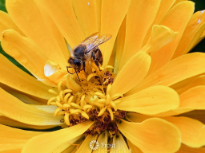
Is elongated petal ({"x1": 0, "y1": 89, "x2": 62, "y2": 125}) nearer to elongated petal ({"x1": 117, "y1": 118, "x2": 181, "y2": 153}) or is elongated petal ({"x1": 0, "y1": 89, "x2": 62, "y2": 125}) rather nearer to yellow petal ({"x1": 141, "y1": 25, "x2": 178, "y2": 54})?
elongated petal ({"x1": 117, "y1": 118, "x2": 181, "y2": 153})

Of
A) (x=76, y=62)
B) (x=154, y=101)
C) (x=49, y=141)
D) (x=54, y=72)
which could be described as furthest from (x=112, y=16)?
(x=49, y=141)

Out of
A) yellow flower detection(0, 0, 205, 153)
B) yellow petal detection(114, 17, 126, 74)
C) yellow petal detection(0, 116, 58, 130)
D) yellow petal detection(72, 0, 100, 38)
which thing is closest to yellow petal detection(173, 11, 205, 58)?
yellow flower detection(0, 0, 205, 153)

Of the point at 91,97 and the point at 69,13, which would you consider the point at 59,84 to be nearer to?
the point at 91,97

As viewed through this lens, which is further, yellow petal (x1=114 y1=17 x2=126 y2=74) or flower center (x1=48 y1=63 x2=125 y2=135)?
yellow petal (x1=114 y1=17 x2=126 y2=74)

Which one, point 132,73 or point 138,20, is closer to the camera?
point 132,73

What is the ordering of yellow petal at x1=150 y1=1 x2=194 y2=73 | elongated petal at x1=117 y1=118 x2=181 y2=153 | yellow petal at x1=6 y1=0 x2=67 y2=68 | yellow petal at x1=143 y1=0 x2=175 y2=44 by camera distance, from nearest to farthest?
elongated petal at x1=117 y1=118 x2=181 y2=153 → yellow petal at x1=150 y1=1 x2=194 y2=73 → yellow petal at x1=143 y1=0 x2=175 y2=44 → yellow petal at x1=6 y1=0 x2=67 y2=68

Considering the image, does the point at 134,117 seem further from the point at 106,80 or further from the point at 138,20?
the point at 138,20
